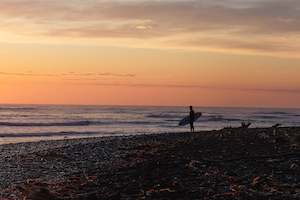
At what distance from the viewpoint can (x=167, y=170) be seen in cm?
1363

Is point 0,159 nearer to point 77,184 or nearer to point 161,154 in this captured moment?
point 161,154

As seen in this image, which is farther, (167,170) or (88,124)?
(88,124)

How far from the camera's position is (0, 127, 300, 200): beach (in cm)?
1116

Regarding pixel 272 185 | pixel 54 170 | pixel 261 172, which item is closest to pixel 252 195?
pixel 272 185

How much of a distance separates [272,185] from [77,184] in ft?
14.7

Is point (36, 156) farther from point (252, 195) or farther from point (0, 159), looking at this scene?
point (252, 195)

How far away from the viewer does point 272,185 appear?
11281mm

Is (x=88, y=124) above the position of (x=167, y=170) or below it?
below

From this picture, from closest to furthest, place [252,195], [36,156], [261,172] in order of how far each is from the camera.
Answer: [252,195], [261,172], [36,156]

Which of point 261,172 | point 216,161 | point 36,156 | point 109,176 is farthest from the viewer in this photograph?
point 36,156

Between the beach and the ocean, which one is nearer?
the beach

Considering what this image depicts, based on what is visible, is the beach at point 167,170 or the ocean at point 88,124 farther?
the ocean at point 88,124

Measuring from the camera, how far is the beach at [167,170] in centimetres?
1116

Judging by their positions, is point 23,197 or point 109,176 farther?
point 109,176
